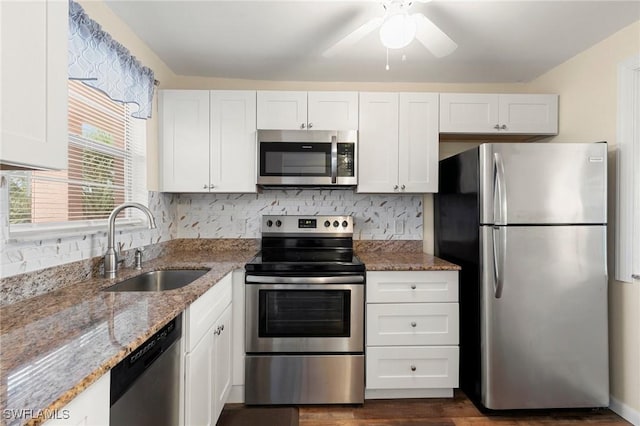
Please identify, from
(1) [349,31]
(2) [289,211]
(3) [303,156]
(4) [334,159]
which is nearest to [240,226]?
(2) [289,211]

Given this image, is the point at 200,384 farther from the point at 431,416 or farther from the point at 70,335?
the point at 431,416

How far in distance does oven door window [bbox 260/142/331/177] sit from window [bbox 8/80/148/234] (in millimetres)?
833

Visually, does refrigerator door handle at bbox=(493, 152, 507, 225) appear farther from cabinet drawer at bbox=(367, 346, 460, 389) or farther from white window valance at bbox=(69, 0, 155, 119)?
white window valance at bbox=(69, 0, 155, 119)

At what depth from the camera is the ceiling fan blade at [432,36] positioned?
1512 millimetres

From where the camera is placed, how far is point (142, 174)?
88.5 inches

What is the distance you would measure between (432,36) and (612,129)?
138cm

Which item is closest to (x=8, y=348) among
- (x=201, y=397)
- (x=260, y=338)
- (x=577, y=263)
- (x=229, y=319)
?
(x=201, y=397)

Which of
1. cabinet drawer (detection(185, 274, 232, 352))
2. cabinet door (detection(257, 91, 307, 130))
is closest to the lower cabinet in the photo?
cabinet drawer (detection(185, 274, 232, 352))

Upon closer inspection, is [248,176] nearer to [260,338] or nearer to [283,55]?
[283,55]

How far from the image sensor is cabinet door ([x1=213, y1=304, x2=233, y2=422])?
1.71 metres

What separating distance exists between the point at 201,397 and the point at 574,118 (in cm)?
290

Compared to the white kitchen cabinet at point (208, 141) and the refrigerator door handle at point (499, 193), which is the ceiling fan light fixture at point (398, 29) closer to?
the refrigerator door handle at point (499, 193)

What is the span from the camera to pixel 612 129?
2043mm

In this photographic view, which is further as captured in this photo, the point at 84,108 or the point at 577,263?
the point at 577,263
